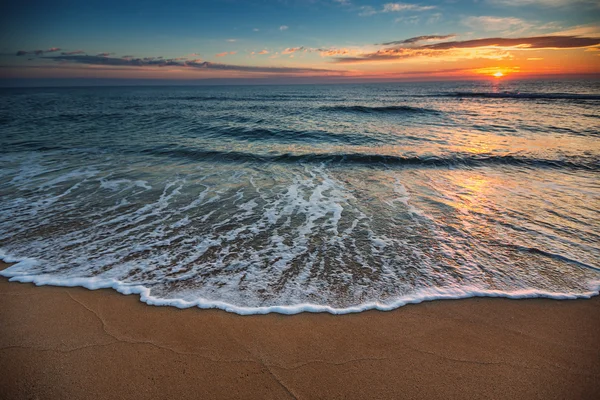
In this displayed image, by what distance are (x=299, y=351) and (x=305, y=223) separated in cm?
316

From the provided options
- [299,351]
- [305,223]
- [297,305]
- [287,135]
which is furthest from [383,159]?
[299,351]

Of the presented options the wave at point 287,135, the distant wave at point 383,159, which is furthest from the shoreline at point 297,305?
the wave at point 287,135

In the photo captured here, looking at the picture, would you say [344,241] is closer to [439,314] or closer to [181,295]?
[439,314]

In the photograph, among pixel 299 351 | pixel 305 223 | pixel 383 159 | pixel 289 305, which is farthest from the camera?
pixel 383 159

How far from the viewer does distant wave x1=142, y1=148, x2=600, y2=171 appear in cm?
1027

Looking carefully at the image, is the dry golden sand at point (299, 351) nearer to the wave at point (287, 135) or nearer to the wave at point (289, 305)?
the wave at point (289, 305)

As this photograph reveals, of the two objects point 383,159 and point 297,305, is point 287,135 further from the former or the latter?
point 297,305

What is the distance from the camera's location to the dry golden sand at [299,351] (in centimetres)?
247

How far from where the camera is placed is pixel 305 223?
19.1 feet

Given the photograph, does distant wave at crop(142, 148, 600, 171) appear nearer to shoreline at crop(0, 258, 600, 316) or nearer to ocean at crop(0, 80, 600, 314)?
ocean at crop(0, 80, 600, 314)

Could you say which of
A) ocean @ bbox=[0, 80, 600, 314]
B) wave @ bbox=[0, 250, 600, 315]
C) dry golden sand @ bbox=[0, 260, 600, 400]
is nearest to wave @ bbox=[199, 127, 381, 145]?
ocean @ bbox=[0, 80, 600, 314]

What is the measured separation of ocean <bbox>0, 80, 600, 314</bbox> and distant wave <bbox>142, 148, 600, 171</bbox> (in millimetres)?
80

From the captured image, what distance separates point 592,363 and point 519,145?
13499 millimetres

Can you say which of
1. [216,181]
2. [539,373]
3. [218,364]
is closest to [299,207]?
[216,181]
